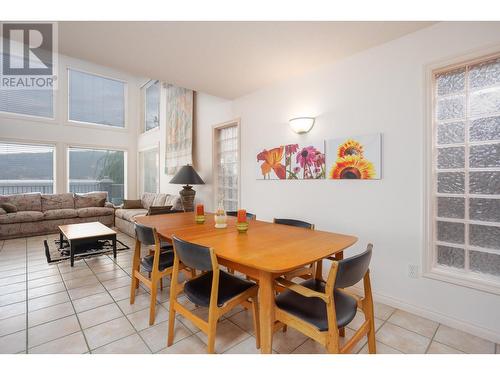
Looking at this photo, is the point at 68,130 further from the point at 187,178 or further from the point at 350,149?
the point at 350,149

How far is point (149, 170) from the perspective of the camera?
6.63 meters

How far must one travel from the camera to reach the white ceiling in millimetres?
1953

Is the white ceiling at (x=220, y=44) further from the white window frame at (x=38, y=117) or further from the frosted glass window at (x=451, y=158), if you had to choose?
the white window frame at (x=38, y=117)

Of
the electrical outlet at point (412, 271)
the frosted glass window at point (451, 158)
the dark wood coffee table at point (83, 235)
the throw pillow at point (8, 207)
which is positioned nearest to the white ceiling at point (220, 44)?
the frosted glass window at point (451, 158)

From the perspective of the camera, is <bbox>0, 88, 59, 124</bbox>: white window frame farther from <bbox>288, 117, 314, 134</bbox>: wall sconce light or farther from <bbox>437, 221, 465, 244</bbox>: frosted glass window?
<bbox>437, 221, 465, 244</bbox>: frosted glass window

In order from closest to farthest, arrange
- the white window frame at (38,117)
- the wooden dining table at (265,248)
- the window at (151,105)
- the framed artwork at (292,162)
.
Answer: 1. the wooden dining table at (265,248)
2. the framed artwork at (292,162)
3. the white window frame at (38,117)
4. the window at (151,105)

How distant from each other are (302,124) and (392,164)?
3.38 ft

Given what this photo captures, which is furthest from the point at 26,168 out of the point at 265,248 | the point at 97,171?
the point at 265,248

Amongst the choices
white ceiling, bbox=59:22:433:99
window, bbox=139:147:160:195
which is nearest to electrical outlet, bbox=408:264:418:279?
white ceiling, bbox=59:22:433:99

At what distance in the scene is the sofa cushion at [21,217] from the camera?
4332mm

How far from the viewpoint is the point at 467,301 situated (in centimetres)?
184

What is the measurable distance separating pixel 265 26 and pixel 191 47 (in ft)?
2.44

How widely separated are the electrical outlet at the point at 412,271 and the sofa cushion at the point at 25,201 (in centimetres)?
652
